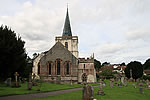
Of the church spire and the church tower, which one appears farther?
the church spire

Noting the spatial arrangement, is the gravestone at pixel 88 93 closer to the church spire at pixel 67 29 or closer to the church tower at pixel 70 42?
the church tower at pixel 70 42

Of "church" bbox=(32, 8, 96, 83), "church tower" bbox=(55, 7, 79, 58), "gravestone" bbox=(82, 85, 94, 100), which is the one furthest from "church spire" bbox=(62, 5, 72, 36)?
"gravestone" bbox=(82, 85, 94, 100)

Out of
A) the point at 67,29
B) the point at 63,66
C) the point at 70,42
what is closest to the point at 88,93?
the point at 63,66

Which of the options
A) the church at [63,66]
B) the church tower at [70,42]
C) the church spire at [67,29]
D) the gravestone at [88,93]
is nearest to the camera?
the gravestone at [88,93]

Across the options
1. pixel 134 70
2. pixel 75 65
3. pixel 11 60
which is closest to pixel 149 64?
pixel 134 70

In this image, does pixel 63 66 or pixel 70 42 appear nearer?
pixel 63 66

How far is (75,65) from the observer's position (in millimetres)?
36250

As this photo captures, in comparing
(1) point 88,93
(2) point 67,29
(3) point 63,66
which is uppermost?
(2) point 67,29

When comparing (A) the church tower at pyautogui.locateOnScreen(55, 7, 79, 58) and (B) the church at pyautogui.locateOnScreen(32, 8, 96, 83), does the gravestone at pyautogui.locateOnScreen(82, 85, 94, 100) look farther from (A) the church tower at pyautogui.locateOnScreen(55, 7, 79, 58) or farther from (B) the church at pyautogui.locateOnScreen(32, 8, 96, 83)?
(A) the church tower at pyautogui.locateOnScreen(55, 7, 79, 58)

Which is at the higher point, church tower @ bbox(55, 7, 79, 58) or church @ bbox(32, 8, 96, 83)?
church tower @ bbox(55, 7, 79, 58)

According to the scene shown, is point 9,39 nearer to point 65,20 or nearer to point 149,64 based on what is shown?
point 65,20

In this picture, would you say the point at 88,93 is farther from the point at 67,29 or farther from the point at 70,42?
the point at 67,29

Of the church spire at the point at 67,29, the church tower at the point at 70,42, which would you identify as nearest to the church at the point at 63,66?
the church tower at the point at 70,42

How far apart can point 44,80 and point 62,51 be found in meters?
9.49
